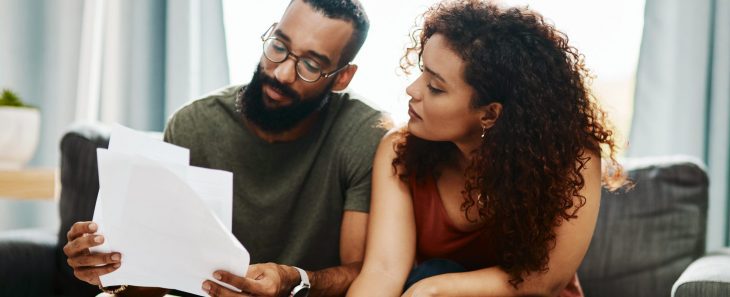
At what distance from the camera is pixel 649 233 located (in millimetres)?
1965

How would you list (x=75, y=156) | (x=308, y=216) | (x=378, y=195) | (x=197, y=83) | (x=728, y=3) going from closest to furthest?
1. (x=378, y=195)
2. (x=308, y=216)
3. (x=75, y=156)
4. (x=728, y=3)
5. (x=197, y=83)

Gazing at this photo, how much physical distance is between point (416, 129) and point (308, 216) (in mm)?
468

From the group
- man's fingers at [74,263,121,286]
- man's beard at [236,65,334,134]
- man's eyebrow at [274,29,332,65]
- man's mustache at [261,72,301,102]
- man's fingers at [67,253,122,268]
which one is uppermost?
man's eyebrow at [274,29,332,65]

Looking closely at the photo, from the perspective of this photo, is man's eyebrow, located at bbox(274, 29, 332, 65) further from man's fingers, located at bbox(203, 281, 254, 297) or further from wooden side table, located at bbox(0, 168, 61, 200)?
wooden side table, located at bbox(0, 168, 61, 200)

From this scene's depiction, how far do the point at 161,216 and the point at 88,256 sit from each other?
0.58 ft

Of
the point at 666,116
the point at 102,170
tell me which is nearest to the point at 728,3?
the point at 666,116

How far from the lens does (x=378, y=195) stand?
1.64 metres

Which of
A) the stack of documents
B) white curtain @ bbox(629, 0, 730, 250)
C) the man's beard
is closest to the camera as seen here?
the stack of documents

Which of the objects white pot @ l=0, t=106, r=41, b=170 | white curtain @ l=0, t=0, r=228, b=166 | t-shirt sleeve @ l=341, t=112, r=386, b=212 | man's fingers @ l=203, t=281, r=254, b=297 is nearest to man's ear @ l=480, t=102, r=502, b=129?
t-shirt sleeve @ l=341, t=112, r=386, b=212

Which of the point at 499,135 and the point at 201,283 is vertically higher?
the point at 499,135

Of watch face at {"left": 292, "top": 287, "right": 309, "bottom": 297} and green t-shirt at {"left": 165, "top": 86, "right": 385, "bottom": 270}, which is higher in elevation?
green t-shirt at {"left": 165, "top": 86, "right": 385, "bottom": 270}

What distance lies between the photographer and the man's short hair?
1.72 meters

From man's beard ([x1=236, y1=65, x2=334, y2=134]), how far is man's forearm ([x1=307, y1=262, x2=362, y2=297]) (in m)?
0.37

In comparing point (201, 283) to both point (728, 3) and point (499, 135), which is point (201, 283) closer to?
point (499, 135)
